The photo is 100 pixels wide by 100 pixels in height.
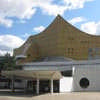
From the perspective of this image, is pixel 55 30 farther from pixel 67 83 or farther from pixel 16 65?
pixel 67 83

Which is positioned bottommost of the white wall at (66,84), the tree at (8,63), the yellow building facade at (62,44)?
the white wall at (66,84)

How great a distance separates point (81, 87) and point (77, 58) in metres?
15.3

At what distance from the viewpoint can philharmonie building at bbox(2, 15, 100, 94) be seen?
171 ft

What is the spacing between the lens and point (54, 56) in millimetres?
68812

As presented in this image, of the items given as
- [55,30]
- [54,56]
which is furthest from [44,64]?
[55,30]

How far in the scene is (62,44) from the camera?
225ft

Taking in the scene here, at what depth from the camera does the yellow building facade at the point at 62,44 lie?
217ft

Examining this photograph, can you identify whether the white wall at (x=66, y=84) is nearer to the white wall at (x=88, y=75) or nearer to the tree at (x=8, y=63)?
the white wall at (x=88, y=75)

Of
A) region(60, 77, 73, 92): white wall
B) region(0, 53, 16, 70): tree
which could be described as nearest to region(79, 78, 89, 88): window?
region(60, 77, 73, 92): white wall

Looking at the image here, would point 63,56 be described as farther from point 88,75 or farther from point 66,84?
point 66,84

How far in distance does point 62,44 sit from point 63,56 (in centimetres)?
321

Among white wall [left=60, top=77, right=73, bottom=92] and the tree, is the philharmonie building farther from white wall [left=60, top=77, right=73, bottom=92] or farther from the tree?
the tree

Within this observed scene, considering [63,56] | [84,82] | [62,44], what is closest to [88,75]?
[84,82]

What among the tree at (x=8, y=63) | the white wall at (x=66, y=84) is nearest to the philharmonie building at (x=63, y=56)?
the white wall at (x=66, y=84)
